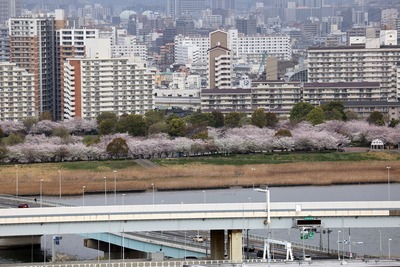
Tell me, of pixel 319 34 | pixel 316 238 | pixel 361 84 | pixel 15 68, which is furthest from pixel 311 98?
pixel 319 34

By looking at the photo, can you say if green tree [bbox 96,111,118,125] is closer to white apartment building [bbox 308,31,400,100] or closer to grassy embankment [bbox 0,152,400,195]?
grassy embankment [bbox 0,152,400,195]

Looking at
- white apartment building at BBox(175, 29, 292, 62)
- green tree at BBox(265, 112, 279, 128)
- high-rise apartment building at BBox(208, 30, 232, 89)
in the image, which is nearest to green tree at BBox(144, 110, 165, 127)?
green tree at BBox(265, 112, 279, 128)

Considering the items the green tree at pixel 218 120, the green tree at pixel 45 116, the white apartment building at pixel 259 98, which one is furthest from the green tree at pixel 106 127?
the white apartment building at pixel 259 98

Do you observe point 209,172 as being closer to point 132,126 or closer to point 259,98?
point 132,126

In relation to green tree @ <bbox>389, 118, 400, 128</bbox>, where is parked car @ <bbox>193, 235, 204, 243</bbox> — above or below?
below

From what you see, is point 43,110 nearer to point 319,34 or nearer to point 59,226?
point 59,226
